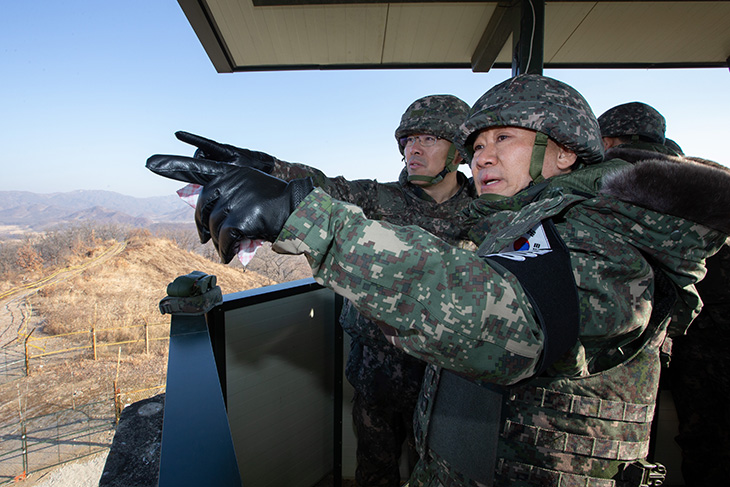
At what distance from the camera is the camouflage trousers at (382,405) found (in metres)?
2.35

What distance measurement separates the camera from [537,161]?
4.65 ft

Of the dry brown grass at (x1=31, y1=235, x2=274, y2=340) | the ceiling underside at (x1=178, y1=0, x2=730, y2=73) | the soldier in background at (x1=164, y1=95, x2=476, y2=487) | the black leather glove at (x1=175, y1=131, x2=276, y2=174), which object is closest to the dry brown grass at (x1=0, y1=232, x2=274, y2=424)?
the dry brown grass at (x1=31, y1=235, x2=274, y2=340)

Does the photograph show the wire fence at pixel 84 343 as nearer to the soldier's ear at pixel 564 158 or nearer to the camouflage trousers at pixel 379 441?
the camouflage trousers at pixel 379 441

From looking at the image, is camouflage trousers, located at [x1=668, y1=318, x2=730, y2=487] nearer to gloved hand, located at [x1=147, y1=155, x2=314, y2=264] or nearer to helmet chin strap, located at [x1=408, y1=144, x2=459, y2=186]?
helmet chin strap, located at [x1=408, y1=144, x2=459, y2=186]

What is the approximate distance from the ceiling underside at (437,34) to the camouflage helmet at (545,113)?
6.28 ft

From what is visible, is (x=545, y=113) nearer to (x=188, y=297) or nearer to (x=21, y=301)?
(x=188, y=297)

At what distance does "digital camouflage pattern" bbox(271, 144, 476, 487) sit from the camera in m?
2.36

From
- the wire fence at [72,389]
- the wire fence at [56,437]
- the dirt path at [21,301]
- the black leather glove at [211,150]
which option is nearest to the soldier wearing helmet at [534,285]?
the black leather glove at [211,150]

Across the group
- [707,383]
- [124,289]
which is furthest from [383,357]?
[124,289]

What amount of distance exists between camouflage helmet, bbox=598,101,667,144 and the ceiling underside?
71 centimetres

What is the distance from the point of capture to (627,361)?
1.13m

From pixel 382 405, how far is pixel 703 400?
7.48 ft

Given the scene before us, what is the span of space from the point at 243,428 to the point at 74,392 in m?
19.5

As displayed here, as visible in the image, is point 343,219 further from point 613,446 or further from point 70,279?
point 70,279
